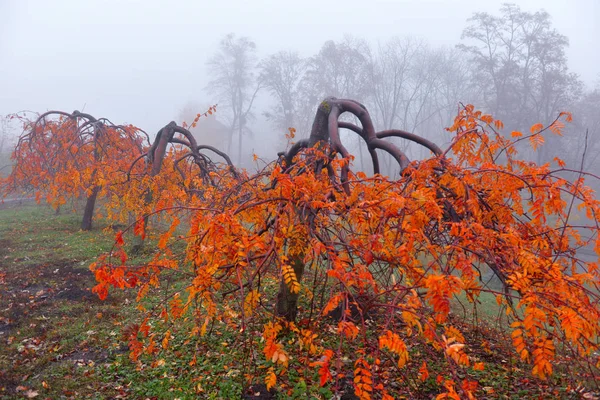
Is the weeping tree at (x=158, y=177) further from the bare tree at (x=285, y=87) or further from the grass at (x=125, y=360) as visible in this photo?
the bare tree at (x=285, y=87)

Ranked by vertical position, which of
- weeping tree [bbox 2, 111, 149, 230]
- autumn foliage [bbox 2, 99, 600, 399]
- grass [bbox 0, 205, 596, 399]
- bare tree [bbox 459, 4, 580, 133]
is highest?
bare tree [bbox 459, 4, 580, 133]

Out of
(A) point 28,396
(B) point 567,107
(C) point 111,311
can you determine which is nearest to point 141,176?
(C) point 111,311

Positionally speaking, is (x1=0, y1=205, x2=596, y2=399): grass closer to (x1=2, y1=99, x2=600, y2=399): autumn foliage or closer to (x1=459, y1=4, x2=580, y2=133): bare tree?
(x1=2, y1=99, x2=600, y2=399): autumn foliage

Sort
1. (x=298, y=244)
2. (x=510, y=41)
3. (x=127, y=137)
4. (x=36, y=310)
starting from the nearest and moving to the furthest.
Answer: (x=298, y=244) < (x=36, y=310) < (x=127, y=137) < (x=510, y=41)

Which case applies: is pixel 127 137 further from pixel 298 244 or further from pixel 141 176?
pixel 298 244

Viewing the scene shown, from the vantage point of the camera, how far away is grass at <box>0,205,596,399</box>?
3959 mm

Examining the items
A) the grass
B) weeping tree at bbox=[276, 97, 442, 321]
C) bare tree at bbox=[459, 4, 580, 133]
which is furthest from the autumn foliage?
bare tree at bbox=[459, 4, 580, 133]

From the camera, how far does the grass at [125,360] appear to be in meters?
3.96

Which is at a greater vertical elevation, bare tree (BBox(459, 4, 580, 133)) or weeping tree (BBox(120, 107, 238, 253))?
bare tree (BBox(459, 4, 580, 133))

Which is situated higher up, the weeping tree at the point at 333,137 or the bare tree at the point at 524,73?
the bare tree at the point at 524,73

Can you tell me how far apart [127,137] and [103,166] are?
3.29m

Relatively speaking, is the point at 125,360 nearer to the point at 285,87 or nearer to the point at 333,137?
the point at 333,137

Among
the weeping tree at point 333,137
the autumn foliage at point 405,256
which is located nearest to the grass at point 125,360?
the autumn foliage at point 405,256

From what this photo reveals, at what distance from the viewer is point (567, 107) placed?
27.5 metres
